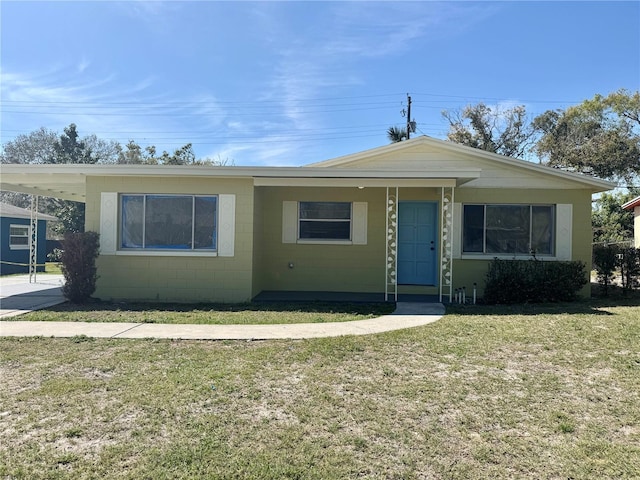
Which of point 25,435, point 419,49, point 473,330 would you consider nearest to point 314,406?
point 25,435

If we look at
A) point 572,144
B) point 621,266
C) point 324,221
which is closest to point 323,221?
point 324,221

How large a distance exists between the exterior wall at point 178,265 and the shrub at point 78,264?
45cm

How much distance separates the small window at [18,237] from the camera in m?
18.7

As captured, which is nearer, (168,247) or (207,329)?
(207,329)

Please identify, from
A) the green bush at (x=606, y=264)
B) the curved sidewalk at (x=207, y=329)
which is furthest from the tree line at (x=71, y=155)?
the green bush at (x=606, y=264)

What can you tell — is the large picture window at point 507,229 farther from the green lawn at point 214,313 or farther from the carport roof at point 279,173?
the green lawn at point 214,313

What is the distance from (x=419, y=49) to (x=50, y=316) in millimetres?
13510

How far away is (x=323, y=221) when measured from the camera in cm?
1159

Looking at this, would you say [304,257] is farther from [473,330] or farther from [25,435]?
[25,435]

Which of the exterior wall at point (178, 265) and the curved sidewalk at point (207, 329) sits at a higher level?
the exterior wall at point (178, 265)

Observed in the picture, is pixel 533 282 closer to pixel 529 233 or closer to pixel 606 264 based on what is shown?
pixel 529 233

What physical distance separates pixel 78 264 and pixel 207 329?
4.05 meters

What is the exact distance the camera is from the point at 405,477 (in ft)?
9.52

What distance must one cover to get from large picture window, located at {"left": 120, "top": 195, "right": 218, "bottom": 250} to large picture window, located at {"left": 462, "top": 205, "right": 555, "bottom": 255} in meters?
6.27
